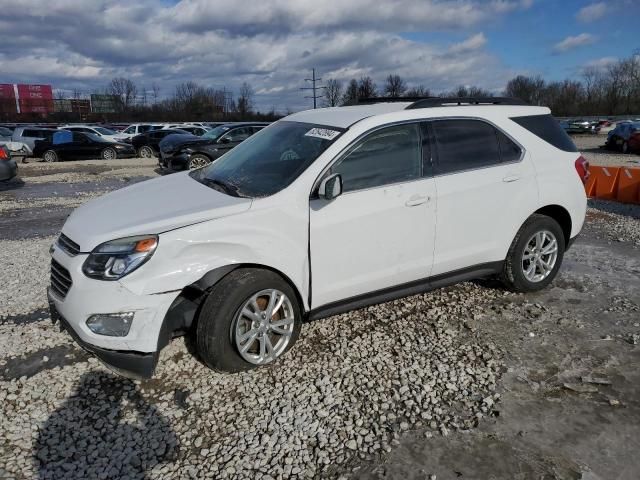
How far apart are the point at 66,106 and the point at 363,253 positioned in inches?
3571

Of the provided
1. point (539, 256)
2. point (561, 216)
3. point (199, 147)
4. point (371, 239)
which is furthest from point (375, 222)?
point (199, 147)

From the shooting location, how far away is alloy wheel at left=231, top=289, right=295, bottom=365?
3367 mm

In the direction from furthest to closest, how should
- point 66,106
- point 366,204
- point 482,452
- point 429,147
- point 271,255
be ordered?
point 66,106, point 429,147, point 366,204, point 271,255, point 482,452

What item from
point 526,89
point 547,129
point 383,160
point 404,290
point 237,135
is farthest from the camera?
point 526,89

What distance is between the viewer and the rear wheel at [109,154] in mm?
22297

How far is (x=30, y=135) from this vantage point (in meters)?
23.0

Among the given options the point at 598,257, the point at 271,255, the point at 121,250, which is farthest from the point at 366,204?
the point at 598,257

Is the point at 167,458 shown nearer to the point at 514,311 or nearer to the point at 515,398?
the point at 515,398

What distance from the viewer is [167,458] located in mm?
2723

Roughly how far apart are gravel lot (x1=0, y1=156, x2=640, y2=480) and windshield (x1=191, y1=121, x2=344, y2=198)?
1.36 meters

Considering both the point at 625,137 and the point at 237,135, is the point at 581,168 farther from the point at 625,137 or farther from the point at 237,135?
the point at 625,137

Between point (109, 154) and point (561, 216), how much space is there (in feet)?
71.4

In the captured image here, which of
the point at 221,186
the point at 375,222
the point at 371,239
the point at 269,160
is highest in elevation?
the point at 269,160

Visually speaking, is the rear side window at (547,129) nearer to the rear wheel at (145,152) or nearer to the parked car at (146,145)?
the parked car at (146,145)
